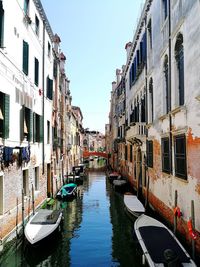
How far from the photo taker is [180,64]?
32.3ft

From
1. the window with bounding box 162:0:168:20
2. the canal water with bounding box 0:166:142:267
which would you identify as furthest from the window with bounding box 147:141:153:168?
the window with bounding box 162:0:168:20

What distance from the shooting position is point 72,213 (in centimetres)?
1603

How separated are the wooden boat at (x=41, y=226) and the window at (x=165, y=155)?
14.7ft

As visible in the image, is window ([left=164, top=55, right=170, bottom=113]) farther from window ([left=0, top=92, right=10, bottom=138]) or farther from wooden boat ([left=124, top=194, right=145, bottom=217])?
window ([left=0, top=92, right=10, bottom=138])

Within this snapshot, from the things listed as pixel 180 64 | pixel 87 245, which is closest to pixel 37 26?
pixel 180 64

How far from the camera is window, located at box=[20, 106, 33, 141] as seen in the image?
11548 mm

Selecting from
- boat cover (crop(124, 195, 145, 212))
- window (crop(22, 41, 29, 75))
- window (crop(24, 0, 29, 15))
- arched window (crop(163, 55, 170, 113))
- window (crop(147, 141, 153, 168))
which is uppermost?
window (crop(24, 0, 29, 15))

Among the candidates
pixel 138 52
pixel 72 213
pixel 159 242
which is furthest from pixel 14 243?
pixel 138 52

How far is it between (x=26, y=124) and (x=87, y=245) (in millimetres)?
5424

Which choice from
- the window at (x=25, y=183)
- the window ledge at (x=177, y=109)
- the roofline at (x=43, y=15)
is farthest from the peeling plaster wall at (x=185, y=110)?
the window at (x=25, y=183)

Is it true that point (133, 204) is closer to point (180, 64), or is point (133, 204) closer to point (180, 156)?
point (180, 156)

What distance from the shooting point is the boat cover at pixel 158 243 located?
23.6ft

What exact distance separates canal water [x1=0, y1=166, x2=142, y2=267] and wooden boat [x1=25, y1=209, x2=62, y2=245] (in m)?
0.48

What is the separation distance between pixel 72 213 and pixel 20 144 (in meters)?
6.27
